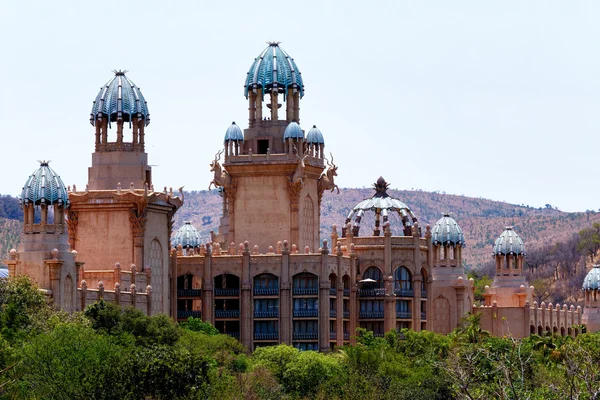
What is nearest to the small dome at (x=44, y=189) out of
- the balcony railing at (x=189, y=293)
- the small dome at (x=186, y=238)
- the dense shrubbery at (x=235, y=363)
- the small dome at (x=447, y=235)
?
the dense shrubbery at (x=235, y=363)

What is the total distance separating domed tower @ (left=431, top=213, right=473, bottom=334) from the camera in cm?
16912

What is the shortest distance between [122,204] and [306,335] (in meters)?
20.2

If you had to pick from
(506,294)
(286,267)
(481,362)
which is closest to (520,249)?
(506,294)

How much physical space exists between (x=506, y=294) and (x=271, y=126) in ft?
121

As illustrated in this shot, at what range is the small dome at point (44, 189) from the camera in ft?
418

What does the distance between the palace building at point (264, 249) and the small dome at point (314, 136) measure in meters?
0.14

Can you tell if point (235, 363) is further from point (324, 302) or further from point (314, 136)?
point (314, 136)

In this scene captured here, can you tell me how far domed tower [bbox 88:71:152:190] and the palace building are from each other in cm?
11

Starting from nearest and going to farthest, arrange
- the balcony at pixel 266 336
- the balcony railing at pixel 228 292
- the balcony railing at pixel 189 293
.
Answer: the balcony at pixel 266 336 < the balcony railing at pixel 228 292 < the balcony railing at pixel 189 293

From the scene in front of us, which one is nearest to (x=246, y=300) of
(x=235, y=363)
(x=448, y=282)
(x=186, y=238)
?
(x=235, y=363)

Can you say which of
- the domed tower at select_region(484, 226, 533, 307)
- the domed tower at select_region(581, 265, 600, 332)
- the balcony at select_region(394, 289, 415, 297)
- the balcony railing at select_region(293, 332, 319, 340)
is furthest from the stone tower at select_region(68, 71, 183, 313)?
the domed tower at select_region(581, 265, 600, 332)

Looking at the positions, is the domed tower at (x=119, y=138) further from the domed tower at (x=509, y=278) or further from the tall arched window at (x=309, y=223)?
the domed tower at (x=509, y=278)

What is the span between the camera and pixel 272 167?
160 m

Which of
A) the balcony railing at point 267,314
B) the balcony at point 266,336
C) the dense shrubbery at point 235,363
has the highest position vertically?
Result: the balcony railing at point 267,314
